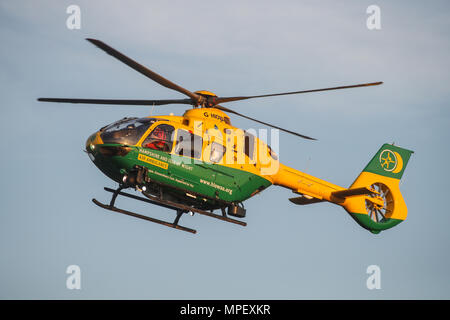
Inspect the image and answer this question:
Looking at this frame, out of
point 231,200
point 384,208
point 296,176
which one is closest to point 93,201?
point 231,200

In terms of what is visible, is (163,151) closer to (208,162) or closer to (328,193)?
(208,162)

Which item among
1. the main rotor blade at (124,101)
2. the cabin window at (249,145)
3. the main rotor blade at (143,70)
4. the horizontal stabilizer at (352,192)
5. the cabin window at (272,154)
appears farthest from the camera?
the horizontal stabilizer at (352,192)

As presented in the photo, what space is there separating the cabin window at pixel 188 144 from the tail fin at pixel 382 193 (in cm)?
691

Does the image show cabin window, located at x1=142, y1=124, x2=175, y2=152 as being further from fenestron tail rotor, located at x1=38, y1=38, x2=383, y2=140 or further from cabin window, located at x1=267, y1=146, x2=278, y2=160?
cabin window, located at x1=267, y1=146, x2=278, y2=160

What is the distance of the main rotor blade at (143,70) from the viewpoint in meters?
16.9

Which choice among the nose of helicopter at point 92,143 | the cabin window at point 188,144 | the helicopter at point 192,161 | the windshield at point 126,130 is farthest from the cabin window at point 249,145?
the nose of helicopter at point 92,143

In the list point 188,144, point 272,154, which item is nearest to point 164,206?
point 188,144

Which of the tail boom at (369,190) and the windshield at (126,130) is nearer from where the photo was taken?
the windshield at (126,130)

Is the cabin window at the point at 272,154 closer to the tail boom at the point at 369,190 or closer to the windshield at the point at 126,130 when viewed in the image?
the tail boom at the point at 369,190

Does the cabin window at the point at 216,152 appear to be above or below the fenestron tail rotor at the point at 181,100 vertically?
below

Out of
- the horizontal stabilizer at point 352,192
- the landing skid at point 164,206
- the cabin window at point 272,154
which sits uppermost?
the cabin window at point 272,154

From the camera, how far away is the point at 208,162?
68.0ft
